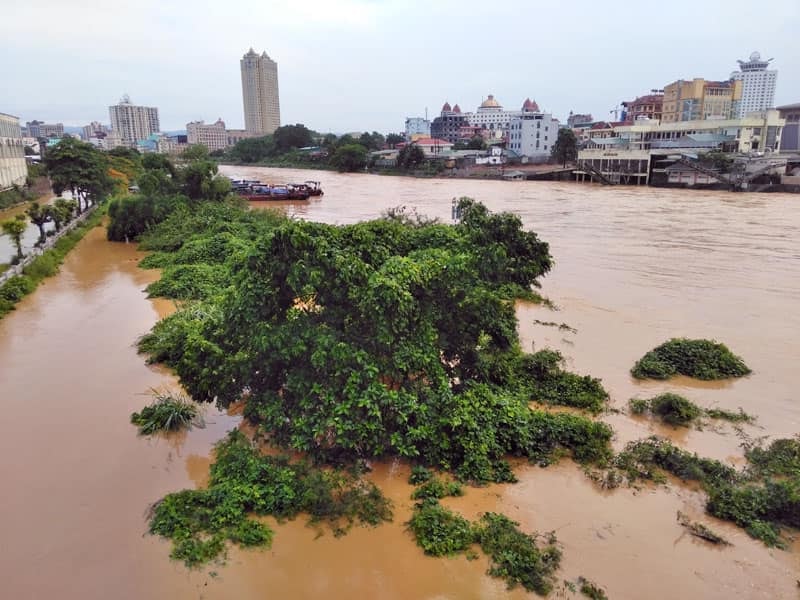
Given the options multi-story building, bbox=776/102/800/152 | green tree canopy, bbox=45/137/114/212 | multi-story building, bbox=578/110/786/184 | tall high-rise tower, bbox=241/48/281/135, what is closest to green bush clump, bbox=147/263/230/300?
green tree canopy, bbox=45/137/114/212

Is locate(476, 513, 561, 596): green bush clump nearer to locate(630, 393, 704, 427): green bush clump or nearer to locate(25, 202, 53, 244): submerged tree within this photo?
locate(630, 393, 704, 427): green bush clump

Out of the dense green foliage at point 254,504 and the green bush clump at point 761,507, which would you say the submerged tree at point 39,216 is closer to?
the dense green foliage at point 254,504

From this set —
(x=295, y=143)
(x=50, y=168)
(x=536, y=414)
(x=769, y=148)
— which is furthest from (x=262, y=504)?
(x=295, y=143)

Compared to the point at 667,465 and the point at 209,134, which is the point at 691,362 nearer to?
the point at 667,465

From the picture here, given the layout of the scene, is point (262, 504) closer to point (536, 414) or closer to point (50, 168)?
point (536, 414)

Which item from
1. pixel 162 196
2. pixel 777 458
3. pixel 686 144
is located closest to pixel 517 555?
pixel 777 458

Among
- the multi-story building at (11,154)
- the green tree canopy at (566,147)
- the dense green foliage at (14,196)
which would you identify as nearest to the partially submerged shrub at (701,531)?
the dense green foliage at (14,196)
